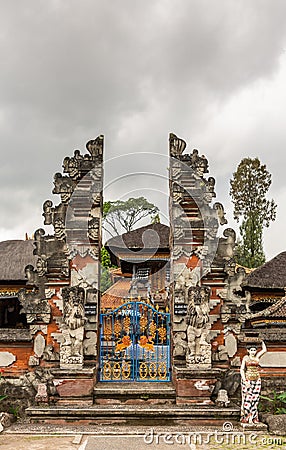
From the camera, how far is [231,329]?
35.0 feet

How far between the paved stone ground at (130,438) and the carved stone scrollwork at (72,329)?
137cm

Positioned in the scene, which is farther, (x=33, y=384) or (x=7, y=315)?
(x=7, y=315)

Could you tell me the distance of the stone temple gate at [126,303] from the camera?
9820mm

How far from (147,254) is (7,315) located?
6522mm

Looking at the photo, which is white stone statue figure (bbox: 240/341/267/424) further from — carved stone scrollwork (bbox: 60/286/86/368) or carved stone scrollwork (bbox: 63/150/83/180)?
carved stone scrollwork (bbox: 63/150/83/180)

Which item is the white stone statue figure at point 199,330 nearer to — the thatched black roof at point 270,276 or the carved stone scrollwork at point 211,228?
the carved stone scrollwork at point 211,228

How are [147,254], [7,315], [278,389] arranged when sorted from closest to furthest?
[278,389], [7,315], [147,254]

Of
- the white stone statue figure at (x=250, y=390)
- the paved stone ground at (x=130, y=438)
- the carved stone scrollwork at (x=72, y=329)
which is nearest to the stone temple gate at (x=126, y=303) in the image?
the carved stone scrollwork at (x=72, y=329)

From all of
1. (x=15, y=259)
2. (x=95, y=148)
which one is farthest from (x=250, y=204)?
(x=95, y=148)

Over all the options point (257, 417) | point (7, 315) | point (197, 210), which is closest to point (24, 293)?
point (197, 210)

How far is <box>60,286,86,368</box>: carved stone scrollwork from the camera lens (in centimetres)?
982

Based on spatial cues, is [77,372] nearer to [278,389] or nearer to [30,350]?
[30,350]

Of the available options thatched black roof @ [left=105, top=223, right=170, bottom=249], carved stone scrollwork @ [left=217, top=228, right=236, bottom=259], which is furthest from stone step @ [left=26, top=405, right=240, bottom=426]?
thatched black roof @ [left=105, top=223, right=170, bottom=249]

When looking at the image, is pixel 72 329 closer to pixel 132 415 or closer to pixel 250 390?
pixel 132 415
